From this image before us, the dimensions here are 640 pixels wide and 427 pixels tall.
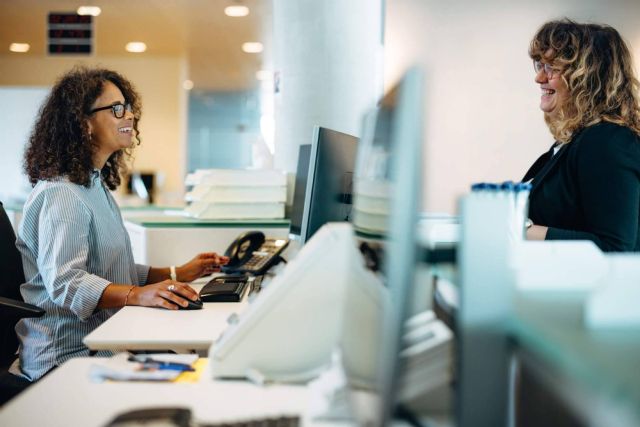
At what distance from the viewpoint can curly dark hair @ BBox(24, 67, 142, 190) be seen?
207 centimetres

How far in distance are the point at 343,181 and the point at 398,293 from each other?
4.24 feet

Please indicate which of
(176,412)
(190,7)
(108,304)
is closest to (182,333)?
(108,304)

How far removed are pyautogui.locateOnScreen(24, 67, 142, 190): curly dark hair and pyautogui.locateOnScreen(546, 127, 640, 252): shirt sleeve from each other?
1.44m

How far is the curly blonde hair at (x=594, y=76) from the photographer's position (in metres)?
1.85

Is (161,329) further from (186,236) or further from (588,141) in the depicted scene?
(186,236)

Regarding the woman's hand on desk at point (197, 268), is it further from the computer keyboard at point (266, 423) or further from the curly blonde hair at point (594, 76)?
the computer keyboard at point (266, 423)

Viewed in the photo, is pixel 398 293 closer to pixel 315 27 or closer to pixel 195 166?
pixel 315 27

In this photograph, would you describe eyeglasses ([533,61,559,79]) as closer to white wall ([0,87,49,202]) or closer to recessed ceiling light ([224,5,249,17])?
recessed ceiling light ([224,5,249,17])

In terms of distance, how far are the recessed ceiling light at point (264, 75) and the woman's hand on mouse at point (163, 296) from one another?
27.4 ft

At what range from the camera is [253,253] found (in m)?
2.62

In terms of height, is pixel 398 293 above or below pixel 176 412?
above

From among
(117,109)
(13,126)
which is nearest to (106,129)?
(117,109)

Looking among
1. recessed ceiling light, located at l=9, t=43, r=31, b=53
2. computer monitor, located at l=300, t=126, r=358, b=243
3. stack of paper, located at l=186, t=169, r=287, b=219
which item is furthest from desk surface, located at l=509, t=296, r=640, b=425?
recessed ceiling light, located at l=9, t=43, r=31, b=53

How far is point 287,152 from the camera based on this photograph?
11.4 ft
